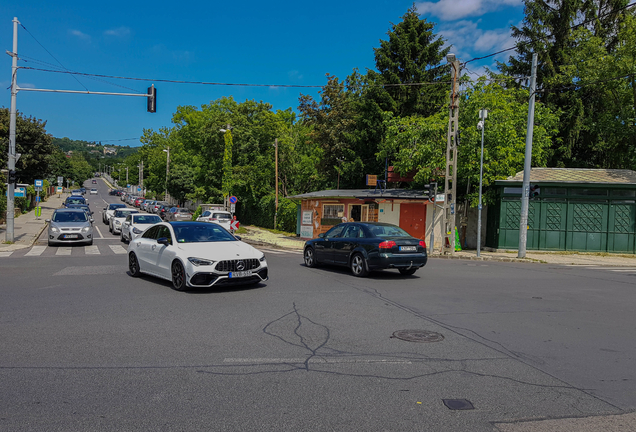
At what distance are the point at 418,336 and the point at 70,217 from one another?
20.9 m

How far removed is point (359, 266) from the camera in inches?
503

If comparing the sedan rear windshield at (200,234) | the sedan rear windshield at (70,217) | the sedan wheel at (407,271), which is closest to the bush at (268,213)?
the sedan rear windshield at (70,217)

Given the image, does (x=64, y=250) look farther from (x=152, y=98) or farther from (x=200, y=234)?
(x=200, y=234)

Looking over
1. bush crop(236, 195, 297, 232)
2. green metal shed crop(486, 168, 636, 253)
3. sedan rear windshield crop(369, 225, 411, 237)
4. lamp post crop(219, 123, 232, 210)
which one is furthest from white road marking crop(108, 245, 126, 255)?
lamp post crop(219, 123, 232, 210)

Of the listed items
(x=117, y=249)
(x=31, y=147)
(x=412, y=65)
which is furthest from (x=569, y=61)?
(x=31, y=147)

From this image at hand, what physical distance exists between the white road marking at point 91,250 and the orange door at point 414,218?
15.6 metres

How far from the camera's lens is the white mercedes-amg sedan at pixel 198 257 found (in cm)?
952

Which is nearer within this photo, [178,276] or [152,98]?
[178,276]

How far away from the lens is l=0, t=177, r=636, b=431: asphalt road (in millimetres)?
3982

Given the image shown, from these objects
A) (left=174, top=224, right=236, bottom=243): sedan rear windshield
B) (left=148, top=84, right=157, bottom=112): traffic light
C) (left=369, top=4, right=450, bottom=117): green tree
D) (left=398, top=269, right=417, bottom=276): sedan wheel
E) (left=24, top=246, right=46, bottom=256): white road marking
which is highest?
(left=369, top=4, right=450, bottom=117): green tree

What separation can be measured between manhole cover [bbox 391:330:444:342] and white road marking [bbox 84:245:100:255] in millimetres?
15025

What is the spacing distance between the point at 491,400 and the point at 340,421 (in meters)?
1.50

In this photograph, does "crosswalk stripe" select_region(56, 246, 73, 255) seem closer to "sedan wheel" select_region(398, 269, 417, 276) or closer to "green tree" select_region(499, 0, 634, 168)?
"sedan wheel" select_region(398, 269, 417, 276)

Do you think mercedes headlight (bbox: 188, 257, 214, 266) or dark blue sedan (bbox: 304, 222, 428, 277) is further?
dark blue sedan (bbox: 304, 222, 428, 277)
